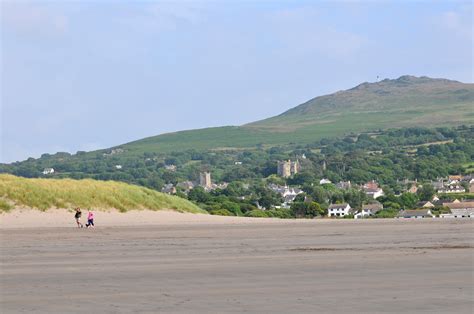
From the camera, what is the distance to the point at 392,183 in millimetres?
101562

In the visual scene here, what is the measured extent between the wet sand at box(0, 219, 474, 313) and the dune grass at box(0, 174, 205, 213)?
8263mm

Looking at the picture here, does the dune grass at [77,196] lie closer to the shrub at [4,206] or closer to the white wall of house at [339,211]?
the shrub at [4,206]

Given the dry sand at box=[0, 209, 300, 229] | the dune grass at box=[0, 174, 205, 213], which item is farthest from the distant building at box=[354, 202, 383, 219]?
the dry sand at box=[0, 209, 300, 229]

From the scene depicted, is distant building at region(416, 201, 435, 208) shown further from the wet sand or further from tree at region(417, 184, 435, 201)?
the wet sand

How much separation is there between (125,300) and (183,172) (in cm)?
13360

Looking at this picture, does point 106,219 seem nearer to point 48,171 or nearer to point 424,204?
point 424,204

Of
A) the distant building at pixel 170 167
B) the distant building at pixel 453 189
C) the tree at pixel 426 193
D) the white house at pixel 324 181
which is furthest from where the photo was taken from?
the distant building at pixel 170 167

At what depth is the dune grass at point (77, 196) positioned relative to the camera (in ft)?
105

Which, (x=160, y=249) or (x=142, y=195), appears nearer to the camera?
(x=160, y=249)

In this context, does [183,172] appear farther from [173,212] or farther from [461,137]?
[173,212]

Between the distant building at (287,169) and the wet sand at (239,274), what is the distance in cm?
9672

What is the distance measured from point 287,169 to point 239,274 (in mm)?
110210

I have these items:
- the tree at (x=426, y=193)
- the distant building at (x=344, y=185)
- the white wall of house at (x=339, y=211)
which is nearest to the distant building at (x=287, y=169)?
the distant building at (x=344, y=185)

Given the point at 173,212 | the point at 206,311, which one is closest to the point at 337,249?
the point at 206,311
